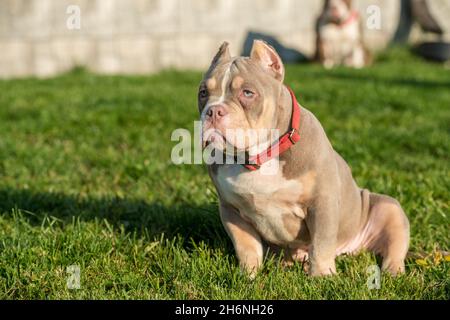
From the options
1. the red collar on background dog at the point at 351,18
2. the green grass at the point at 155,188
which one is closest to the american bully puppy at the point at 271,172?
the green grass at the point at 155,188

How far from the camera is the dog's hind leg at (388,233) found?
3.45 meters

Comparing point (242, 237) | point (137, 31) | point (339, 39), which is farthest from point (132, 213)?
point (339, 39)

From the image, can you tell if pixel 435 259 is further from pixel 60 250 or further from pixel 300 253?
pixel 60 250

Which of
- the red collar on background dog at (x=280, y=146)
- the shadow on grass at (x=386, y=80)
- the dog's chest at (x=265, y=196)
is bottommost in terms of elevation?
the shadow on grass at (x=386, y=80)

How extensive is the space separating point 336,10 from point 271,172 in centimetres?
879

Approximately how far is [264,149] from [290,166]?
140 mm

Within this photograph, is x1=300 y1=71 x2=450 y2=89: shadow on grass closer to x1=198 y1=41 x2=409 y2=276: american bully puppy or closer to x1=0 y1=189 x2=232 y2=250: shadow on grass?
x1=0 y1=189 x2=232 y2=250: shadow on grass

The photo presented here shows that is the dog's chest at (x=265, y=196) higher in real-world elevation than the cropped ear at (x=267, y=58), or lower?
lower

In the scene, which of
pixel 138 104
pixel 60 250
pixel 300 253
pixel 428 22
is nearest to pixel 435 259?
pixel 300 253

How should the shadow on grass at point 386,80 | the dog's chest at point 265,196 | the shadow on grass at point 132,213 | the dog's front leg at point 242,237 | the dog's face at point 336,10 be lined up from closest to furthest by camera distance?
the dog's chest at point 265,196
the dog's front leg at point 242,237
the shadow on grass at point 132,213
the shadow on grass at point 386,80
the dog's face at point 336,10

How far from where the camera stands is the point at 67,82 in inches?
377

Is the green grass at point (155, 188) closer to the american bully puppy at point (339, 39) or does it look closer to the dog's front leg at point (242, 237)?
the dog's front leg at point (242, 237)

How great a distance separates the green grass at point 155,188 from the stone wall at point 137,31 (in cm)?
155

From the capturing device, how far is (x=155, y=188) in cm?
488
